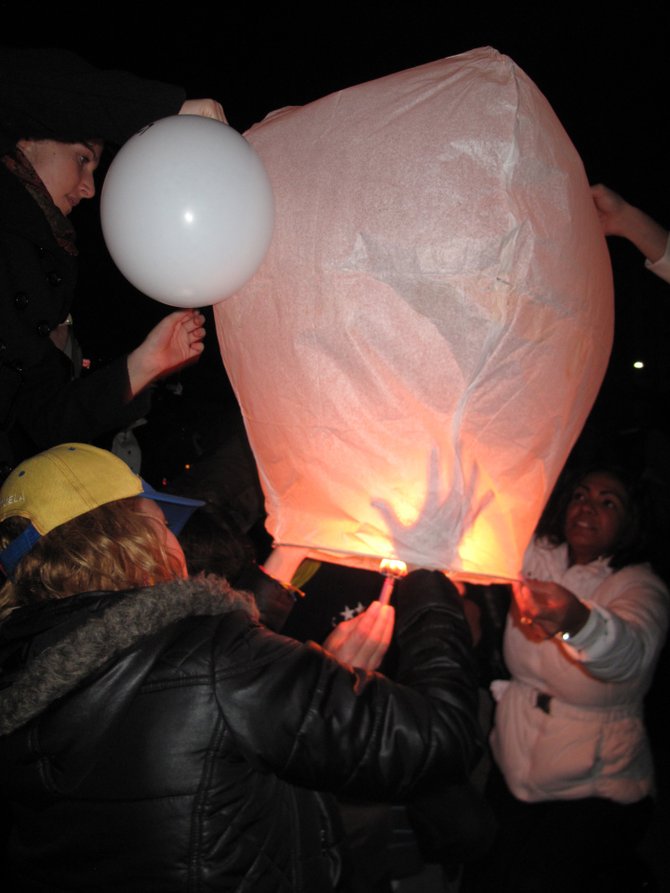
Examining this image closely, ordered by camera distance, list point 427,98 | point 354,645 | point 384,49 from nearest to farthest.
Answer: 1. point 427,98
2. point 354,645
3. point 384,49

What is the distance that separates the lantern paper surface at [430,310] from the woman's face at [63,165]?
46 centimetres

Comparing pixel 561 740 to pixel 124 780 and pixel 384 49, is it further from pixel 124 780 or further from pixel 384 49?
pixel 384 49

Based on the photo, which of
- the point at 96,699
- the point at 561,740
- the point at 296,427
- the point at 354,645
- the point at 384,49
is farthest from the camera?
the point at 384,49

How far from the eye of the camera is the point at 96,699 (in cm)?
82

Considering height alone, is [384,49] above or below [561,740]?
above

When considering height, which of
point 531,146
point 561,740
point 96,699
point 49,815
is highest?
point 531,146

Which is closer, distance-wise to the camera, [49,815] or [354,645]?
[49,815]

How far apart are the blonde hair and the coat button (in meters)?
0.63

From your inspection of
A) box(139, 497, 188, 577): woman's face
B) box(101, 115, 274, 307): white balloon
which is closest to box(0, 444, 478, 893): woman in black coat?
box(139, 497, 188, 577): woman's face

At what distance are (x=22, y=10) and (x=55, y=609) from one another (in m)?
2.77

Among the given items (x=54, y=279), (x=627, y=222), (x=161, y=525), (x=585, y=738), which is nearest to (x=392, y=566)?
(x=161, y=525)

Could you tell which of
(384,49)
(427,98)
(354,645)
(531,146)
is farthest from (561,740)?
(384,49)

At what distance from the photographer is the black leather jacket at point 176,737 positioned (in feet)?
2.74

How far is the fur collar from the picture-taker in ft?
2.70
